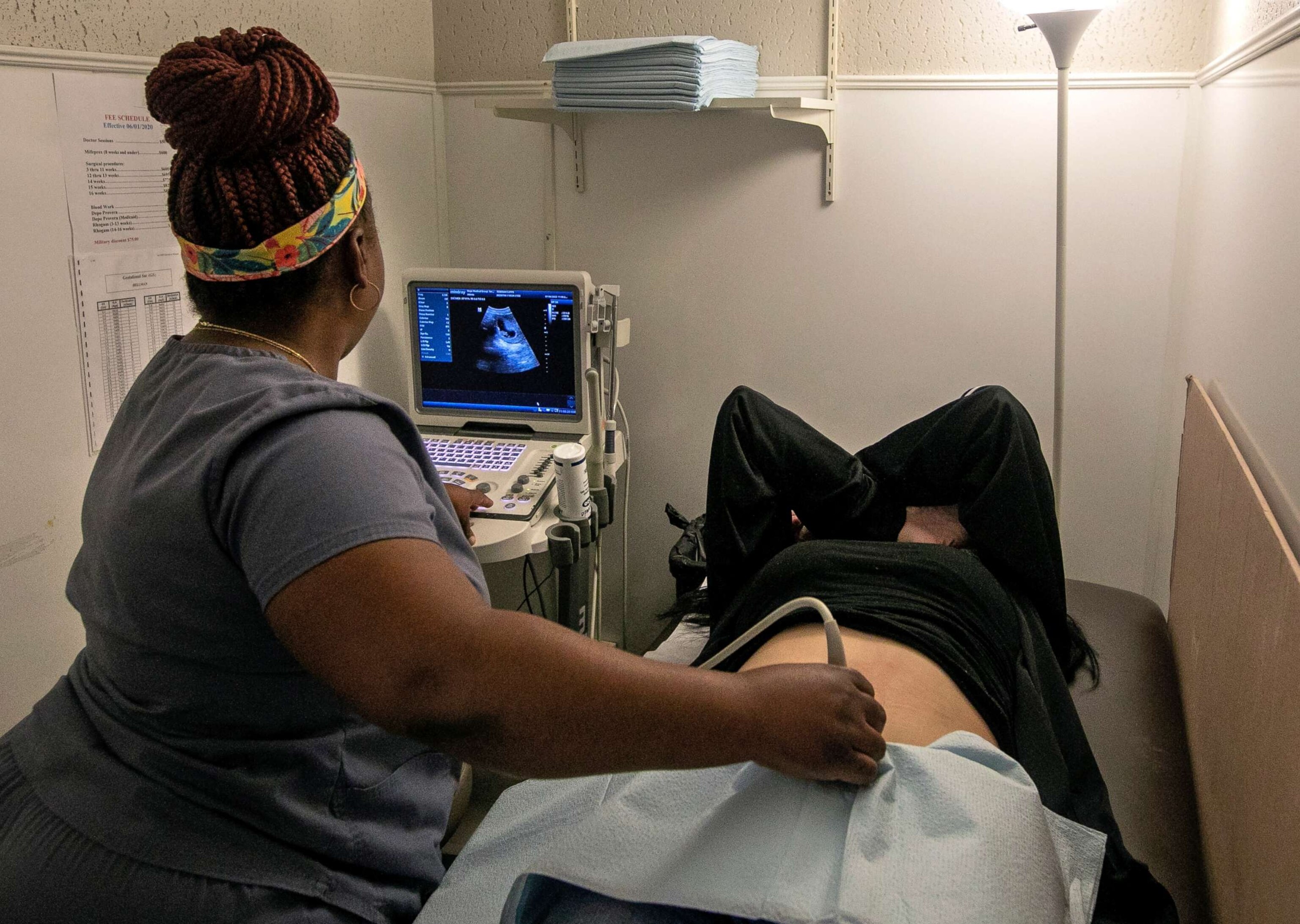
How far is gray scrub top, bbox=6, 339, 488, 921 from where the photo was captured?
30.9 inches

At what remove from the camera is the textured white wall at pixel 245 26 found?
166 cm

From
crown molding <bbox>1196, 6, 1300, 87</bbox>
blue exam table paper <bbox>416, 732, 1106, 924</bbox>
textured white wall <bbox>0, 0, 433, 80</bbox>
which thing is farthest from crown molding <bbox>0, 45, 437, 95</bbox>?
crown molding <bbox>1196, 6, 1300, 87</bbox>

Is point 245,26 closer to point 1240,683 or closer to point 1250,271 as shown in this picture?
point 1250,271

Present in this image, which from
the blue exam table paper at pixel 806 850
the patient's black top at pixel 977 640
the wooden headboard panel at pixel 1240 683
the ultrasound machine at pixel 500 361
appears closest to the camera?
the blue exam table paper at pixel 806 850

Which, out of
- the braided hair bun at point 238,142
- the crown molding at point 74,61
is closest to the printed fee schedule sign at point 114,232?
the crown molding at point 74,61

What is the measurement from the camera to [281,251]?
94cm

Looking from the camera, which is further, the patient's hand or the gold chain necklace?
the patient's hand

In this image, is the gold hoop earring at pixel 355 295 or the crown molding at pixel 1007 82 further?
the crown molding at pixel 1007 82

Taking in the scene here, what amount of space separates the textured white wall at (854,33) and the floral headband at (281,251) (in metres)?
1.69

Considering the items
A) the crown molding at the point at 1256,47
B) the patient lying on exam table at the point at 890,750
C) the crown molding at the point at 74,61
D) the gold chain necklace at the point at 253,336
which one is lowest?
the patient lying on exam table at the point at 890,750

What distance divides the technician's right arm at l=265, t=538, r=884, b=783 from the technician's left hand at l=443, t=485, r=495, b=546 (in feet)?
2.92

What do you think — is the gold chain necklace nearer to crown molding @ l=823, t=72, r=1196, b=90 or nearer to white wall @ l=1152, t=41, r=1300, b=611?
white wall @ l=1152, t=41, r=1300, b=611

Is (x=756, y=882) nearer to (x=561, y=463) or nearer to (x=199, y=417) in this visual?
(x=199, y=417)

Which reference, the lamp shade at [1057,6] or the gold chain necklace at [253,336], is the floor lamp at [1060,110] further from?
the gold chain necklace at [253,336]
